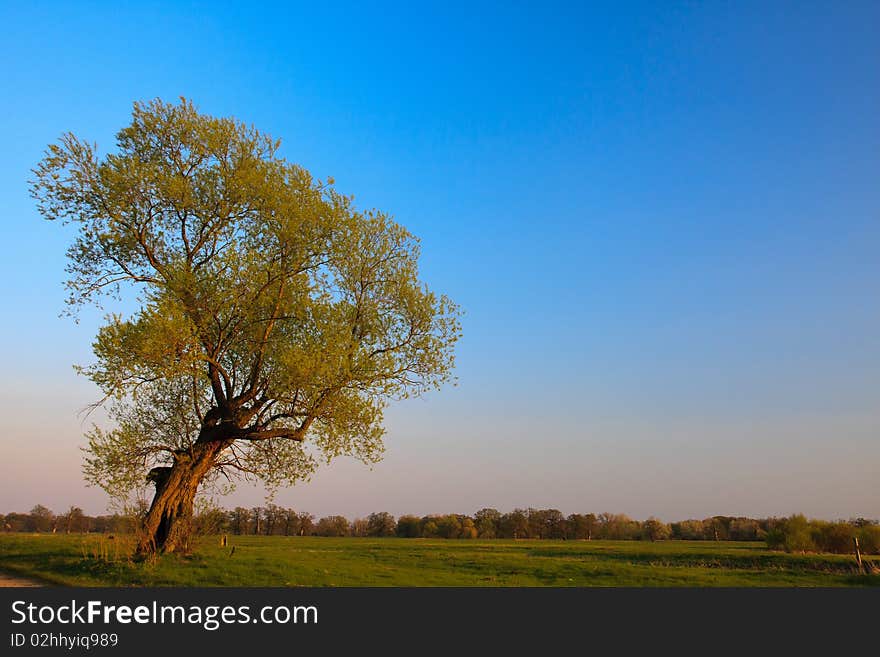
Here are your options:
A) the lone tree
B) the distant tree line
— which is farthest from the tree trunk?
the distant tree line

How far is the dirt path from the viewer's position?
20.7 metres

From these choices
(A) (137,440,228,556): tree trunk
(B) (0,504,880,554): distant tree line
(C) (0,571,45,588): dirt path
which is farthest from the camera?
(B) (0,504,880,554): distant tree line

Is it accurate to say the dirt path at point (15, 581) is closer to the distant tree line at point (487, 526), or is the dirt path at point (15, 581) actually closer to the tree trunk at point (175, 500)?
the tree trunk at point (175, 500)

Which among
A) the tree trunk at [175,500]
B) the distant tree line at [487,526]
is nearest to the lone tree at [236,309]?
the tree trunk at [175,500]

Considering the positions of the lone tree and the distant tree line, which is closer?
the lone tree

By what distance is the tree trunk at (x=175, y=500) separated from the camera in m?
26.4

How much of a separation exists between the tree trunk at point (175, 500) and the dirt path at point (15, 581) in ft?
13.9

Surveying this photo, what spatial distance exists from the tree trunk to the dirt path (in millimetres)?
4247

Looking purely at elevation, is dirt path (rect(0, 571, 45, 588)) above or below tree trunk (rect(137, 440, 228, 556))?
below

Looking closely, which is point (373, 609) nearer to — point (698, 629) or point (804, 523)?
point (698, 629)

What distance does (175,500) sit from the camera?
27.3 m

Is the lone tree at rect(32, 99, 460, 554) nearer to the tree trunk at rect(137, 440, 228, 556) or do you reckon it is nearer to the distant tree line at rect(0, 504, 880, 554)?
the tree trunk at rect(137, 440, 228, 556)

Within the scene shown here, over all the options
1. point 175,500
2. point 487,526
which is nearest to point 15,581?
point 175,500

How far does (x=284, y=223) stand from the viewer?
28.3 meters
